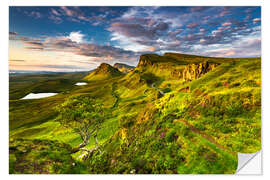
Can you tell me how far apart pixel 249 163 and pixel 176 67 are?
5871 cm

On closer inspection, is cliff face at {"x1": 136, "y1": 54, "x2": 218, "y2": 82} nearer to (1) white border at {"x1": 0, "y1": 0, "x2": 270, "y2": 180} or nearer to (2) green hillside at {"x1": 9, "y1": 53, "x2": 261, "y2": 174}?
(1) white border at {"x1": 0, "y1": 0, "x2": 270, "y2": 180}

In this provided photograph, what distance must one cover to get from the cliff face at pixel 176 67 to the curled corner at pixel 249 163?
71.3 ft

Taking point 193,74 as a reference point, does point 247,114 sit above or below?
below

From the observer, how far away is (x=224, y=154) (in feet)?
22.0

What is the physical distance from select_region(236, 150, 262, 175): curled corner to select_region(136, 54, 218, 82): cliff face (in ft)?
71.3

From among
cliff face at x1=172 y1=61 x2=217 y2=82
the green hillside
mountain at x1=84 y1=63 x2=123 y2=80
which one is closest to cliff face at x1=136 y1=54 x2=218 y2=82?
cliff face at x1=172 y1=61 x2=217 y2=82

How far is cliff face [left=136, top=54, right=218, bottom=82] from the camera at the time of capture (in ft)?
89.6

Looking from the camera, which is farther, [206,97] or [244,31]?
[244,31]

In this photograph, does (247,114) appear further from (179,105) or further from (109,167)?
(109,167)
